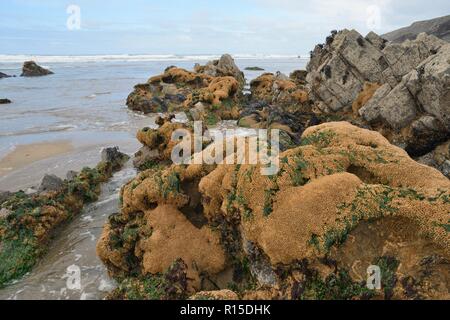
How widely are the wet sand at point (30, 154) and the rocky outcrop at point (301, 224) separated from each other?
1176 centimetres

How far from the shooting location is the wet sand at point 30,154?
67.2 ft

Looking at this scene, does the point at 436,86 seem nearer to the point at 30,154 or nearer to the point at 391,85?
the point at 391,85

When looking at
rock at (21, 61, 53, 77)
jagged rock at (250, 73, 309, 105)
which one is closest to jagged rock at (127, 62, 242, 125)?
jagged rock at (250, 73, 309, 105)

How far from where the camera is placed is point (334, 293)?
23.5 feet

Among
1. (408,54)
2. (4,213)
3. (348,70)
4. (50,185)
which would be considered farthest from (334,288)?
(348,70)

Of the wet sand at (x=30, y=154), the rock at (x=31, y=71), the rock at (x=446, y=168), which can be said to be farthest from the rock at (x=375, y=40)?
the rock at (x=31, y=71)

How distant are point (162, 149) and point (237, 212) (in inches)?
439

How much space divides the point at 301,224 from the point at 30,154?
19820 mm

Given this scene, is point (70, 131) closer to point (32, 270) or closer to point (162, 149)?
point (162, 149)

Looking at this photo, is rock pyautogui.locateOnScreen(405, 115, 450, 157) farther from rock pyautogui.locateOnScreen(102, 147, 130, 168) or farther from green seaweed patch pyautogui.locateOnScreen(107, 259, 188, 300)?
rock pyautogui.locateOnScreen(102, 147, 130, 168)

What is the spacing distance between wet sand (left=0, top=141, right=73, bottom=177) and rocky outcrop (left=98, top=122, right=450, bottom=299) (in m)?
11.8

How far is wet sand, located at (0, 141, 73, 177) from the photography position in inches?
806

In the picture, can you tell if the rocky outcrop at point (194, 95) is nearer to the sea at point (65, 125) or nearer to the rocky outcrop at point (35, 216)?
the sea at point (65, 125)

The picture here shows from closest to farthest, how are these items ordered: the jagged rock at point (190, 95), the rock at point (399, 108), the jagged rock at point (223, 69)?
the rock at point (399, 108)
the jagged rock at point (190, 95)
the jagged rock at point (223, 69)
